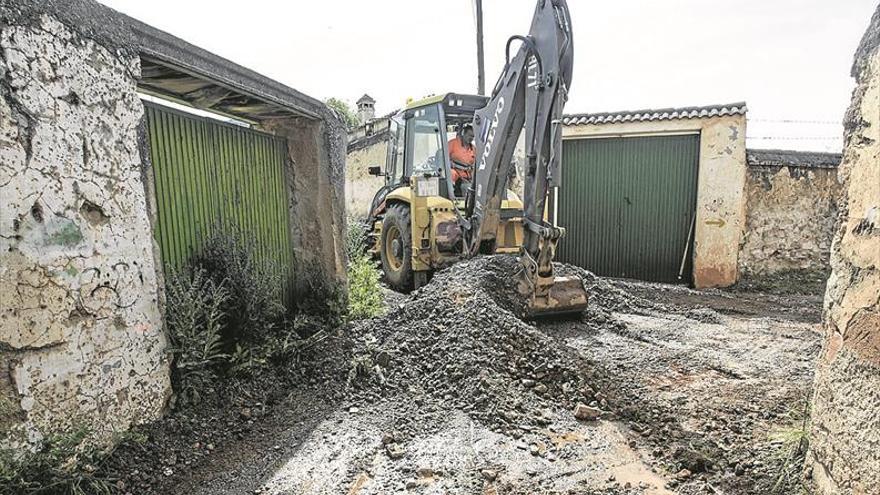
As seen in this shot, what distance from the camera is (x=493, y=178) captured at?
5145 mm

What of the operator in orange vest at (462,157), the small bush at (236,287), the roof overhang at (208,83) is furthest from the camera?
the operator in orange vest at (462,157)

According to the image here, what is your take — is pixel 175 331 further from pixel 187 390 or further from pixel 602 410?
pixel 602 410

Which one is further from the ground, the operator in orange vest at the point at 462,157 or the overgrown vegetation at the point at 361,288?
the operator in orange vest at the point at 462,157

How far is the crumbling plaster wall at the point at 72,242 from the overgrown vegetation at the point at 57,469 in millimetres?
69

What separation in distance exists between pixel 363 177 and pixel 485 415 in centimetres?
1180

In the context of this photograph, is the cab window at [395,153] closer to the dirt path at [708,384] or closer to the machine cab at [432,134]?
the machine cab at [432,134]

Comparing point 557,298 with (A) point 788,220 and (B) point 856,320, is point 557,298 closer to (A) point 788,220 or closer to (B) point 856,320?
(B) point 856,320

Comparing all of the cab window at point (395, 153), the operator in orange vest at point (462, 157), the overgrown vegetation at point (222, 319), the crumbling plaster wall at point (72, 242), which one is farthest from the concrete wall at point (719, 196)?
the crumbling plaster wall at point (72, 242)

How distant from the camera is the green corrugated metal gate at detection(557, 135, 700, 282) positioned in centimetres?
813

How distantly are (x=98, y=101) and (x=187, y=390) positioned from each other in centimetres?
168

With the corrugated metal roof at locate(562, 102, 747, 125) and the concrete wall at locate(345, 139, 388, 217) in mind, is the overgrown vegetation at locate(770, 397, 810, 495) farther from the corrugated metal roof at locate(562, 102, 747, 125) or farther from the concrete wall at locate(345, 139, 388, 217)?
the concrete wall at locate(345, 139, 388, 217)

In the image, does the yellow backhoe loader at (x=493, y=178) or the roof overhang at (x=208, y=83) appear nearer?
the roof overhang at (x=208, y=83)

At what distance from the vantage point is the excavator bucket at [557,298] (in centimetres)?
470

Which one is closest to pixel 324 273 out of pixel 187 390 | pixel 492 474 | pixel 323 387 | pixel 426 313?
pixel 426 313
